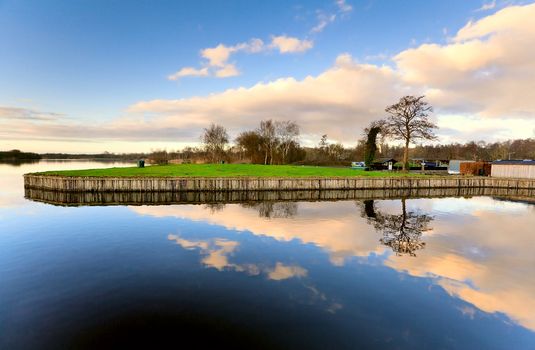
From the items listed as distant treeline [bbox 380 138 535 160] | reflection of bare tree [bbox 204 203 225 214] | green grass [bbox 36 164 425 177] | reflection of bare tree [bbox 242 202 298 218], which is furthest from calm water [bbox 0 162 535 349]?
distant treeline [bbox 380 138 535 160]

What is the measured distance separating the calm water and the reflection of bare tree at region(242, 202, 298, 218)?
342cm

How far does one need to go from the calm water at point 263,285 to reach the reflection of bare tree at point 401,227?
0.20m

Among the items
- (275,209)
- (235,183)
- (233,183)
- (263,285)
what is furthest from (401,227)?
(233,183)

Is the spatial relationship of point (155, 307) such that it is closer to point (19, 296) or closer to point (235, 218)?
point (19, 296)

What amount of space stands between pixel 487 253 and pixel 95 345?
57.3ft

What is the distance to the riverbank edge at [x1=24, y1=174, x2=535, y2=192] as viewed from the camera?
37688 mm

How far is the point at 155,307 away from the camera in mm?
9086

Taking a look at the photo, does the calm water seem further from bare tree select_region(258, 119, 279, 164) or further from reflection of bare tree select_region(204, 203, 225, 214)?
bare tree select_region(258, 119, 279, 164)

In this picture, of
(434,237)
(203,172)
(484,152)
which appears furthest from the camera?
(484,152)

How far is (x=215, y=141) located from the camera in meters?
89.4

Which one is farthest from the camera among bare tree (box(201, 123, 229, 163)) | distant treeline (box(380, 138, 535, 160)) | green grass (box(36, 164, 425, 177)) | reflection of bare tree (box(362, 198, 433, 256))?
distant treeline (box(380, 138, 535, 160))

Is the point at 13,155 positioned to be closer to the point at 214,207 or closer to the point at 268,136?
the point at 268,136

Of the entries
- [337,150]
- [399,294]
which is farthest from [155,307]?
[337,150]

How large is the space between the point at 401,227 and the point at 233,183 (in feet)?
77.8
